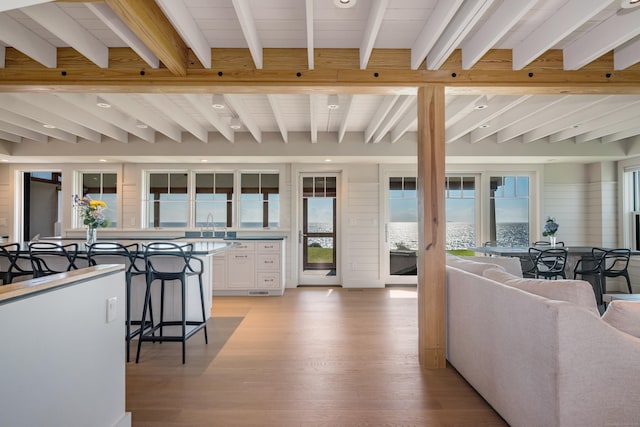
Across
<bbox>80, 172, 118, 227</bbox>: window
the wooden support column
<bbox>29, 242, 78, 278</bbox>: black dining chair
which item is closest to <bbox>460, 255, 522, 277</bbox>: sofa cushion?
the wooden support column

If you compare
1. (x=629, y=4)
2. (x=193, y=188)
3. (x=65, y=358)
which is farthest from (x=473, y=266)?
(x=193, y=188)

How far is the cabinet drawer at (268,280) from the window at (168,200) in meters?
1.90

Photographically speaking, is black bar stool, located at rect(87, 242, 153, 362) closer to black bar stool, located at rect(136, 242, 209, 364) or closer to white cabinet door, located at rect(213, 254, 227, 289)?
black bar stool, located at rect(136, 242, 209, 364)

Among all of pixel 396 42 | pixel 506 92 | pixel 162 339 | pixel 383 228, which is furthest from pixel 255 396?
pixel 383 228

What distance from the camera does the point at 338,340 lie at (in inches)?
152

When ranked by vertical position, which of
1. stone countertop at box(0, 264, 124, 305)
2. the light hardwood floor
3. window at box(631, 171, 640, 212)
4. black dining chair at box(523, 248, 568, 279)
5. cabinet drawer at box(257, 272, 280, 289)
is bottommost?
→ the light hardwood floor

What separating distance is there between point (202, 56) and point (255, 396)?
8.74 feet

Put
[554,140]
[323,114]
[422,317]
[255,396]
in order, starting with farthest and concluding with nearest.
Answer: [554,140], [323,114], [422,317], [255,396]

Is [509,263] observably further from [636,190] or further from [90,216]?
[90,216]

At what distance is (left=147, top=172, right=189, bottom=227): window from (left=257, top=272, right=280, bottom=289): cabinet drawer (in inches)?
75.0

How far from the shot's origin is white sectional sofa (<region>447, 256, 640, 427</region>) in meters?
1.75

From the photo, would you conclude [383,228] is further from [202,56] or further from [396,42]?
[202,56]

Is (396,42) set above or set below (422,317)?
above

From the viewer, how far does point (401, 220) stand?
7.14 m
